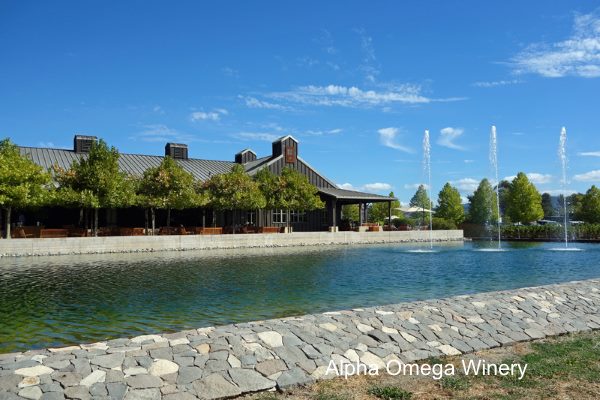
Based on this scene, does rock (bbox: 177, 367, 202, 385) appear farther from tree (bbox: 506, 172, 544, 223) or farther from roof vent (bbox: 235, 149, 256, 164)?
tree (bbox: 506, 172, 544, 223)

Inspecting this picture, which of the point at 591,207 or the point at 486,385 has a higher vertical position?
the point at 591,207

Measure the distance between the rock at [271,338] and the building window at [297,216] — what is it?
37.6 meters

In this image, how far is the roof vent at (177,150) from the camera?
48531mm

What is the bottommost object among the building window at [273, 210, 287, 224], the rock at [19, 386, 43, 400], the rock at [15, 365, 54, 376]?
the rock at [19, 386, 43, 400]

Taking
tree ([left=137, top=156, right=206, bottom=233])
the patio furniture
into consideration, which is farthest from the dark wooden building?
the patio furniture

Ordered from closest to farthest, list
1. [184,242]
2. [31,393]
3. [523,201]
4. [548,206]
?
[31,393] → [184,242] → [523,201] → [548,206]

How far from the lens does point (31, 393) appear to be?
5188mm

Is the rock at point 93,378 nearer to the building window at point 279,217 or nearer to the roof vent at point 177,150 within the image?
the building window at point 279,217

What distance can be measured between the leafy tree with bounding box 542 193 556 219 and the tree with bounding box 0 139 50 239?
97810 mm

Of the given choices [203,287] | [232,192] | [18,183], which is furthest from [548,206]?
[203,287]

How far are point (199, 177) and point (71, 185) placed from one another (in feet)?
46.6

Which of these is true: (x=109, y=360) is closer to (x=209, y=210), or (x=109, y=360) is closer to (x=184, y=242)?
(x=184, y=242)

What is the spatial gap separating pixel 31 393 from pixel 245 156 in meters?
49.2

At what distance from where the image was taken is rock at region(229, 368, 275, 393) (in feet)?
19.1
